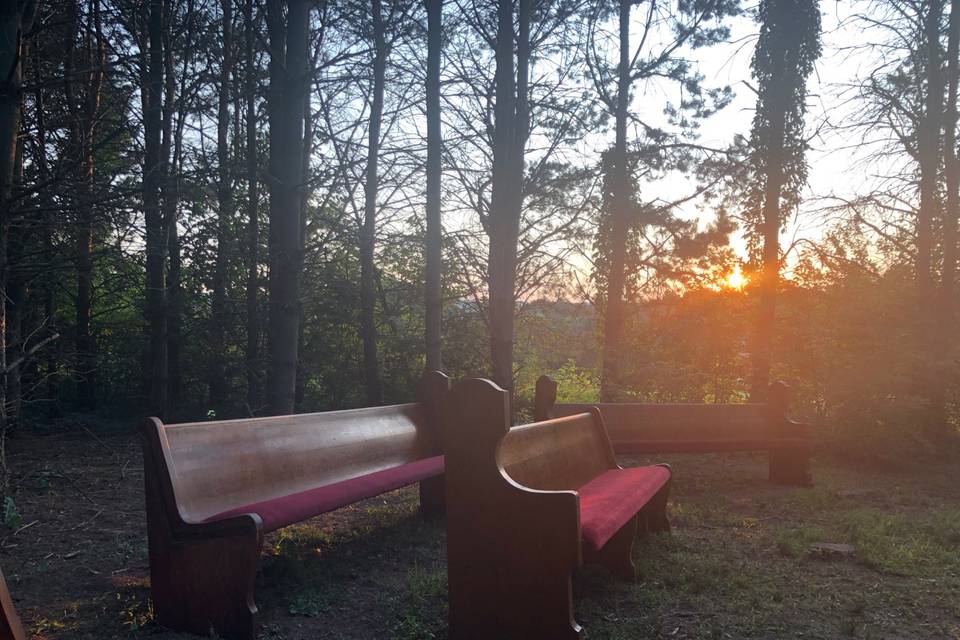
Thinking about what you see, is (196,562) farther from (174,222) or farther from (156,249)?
(174,222)

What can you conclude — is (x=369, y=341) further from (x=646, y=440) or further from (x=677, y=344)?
(x=646, y=440)

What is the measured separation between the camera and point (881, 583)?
4336 millimetres

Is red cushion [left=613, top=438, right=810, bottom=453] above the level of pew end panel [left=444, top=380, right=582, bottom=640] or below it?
below

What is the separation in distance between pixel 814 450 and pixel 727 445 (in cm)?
285

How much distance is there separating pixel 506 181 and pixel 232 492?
342 inches

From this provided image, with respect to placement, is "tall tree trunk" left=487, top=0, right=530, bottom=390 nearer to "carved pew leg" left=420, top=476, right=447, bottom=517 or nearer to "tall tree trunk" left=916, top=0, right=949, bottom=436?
"carved pew leg" left=420, top=476, right=447, bottom=517

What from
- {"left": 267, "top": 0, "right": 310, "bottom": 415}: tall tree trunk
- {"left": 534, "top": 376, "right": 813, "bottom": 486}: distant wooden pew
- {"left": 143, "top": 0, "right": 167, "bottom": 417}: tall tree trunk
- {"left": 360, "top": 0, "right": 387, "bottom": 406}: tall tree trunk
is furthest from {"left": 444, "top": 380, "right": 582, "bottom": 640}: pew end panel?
{"left": 360, "top": 0, "right": 387, "bottom": 406}: tall tree trunk

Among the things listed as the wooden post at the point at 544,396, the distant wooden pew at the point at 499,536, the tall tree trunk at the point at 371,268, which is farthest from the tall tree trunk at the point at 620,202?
the distant wooden pew at the point at 499,536

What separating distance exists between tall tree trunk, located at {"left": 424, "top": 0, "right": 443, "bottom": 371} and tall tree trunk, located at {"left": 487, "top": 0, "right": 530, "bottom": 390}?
0.92m

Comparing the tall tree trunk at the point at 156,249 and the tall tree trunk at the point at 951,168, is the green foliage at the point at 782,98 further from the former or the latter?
the tall tree trunk at the point at 156,249

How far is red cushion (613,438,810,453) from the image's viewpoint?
296 inches

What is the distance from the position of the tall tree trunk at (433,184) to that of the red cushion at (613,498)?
6.56 metres

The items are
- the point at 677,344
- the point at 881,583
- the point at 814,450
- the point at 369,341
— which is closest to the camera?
the point at 881,583

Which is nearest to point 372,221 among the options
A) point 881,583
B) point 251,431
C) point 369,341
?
point 369,341
